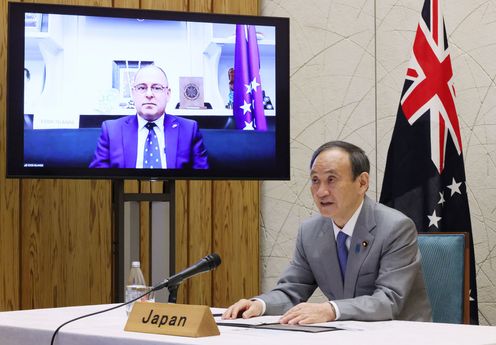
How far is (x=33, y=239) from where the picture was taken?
4648mm

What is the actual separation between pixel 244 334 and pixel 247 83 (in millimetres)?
2223

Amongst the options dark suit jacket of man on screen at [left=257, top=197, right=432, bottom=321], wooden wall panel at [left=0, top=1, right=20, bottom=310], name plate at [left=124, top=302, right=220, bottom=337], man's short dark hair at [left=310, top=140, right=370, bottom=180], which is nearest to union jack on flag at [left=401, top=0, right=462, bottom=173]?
man's short dark hair at [left=310, top=140, right=370, bottom=180]

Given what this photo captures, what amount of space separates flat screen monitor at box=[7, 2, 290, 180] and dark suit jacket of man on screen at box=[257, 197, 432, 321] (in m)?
1.04

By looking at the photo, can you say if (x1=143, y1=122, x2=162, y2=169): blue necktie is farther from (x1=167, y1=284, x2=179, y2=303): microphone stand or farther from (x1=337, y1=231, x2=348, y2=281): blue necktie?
(x1=167, y1=284, x2=179, y2=303): microphone stand

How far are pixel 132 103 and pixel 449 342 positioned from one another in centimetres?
247

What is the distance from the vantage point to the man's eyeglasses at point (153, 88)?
4191 mm

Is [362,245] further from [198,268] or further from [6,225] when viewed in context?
[6,225]

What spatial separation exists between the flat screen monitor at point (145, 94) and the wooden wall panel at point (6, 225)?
0.50 m

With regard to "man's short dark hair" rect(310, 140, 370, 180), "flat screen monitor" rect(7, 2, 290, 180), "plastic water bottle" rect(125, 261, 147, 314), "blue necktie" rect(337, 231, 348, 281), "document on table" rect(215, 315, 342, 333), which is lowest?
"document on table" rect(215, 315, 342, 333)

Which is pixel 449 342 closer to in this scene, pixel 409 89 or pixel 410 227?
pixel 410 227

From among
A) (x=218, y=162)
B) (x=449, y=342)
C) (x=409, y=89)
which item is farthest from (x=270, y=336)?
(x=409, y=89)

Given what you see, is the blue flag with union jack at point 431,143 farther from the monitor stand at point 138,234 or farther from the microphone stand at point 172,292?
the microphone stand at point 172,292

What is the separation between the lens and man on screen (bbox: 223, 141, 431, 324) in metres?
3.06

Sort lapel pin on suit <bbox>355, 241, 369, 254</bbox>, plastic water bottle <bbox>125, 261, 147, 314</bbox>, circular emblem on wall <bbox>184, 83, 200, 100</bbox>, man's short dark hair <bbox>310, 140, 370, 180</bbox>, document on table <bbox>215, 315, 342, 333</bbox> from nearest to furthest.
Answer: document on table <bbox>215, 315, 342, 333</bbox> → plastic water bottle <bbox>125, 261, 147, 314</bbox> → lapel pin on suit <bbox>355, 241, 369, 254</bbox> → man's short dark hair <bbox>310, 140, 370, 180</bbox> → circular emblem on wall <bbox>184, 83, 200, 100</bbox>
